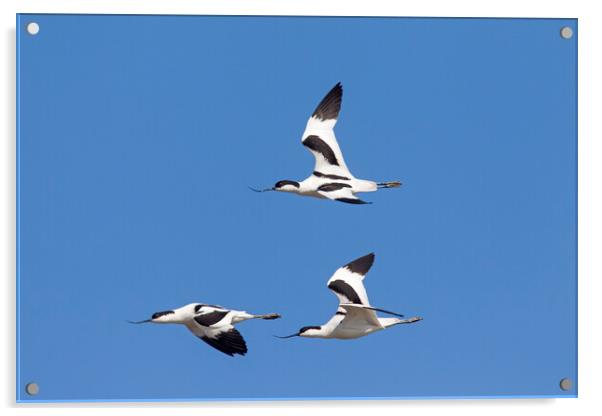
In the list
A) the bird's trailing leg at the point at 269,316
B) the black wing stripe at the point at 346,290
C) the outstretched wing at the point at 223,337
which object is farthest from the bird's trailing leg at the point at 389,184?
the outstretched wing at the point at 223,337

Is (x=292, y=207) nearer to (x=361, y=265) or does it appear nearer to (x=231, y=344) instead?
(x=361, y=265)

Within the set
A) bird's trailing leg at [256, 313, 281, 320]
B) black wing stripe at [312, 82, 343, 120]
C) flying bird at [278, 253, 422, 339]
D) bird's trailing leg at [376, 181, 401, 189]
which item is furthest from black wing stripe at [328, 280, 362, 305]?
black wing stripe at [312, 82, 343, 120]

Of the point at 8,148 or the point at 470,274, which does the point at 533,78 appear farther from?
the point at 8,148

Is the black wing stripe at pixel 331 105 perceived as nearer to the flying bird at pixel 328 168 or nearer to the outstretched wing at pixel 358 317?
the flying bird at pixel 328 168

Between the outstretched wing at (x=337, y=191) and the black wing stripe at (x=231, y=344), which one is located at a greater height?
the outstretched wing at (x=337, y=191)

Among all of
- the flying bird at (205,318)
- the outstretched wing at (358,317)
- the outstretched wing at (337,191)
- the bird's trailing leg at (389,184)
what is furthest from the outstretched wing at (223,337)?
the bird's trailing leg at (389,184)

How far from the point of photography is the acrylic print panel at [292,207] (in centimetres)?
274

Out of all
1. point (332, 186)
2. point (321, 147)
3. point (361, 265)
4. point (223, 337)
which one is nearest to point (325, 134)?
point (321, 147)

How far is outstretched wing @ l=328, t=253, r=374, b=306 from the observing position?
2.72 m

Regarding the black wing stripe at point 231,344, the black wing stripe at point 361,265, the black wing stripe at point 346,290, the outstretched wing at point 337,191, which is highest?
the outstretched wing at point 337,191

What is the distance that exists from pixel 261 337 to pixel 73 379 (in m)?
0.48

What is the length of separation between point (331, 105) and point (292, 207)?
0.27 metres

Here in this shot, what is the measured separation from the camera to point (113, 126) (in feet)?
9.05

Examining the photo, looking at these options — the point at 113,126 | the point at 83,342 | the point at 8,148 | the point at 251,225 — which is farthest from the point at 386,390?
the point at 8,148
